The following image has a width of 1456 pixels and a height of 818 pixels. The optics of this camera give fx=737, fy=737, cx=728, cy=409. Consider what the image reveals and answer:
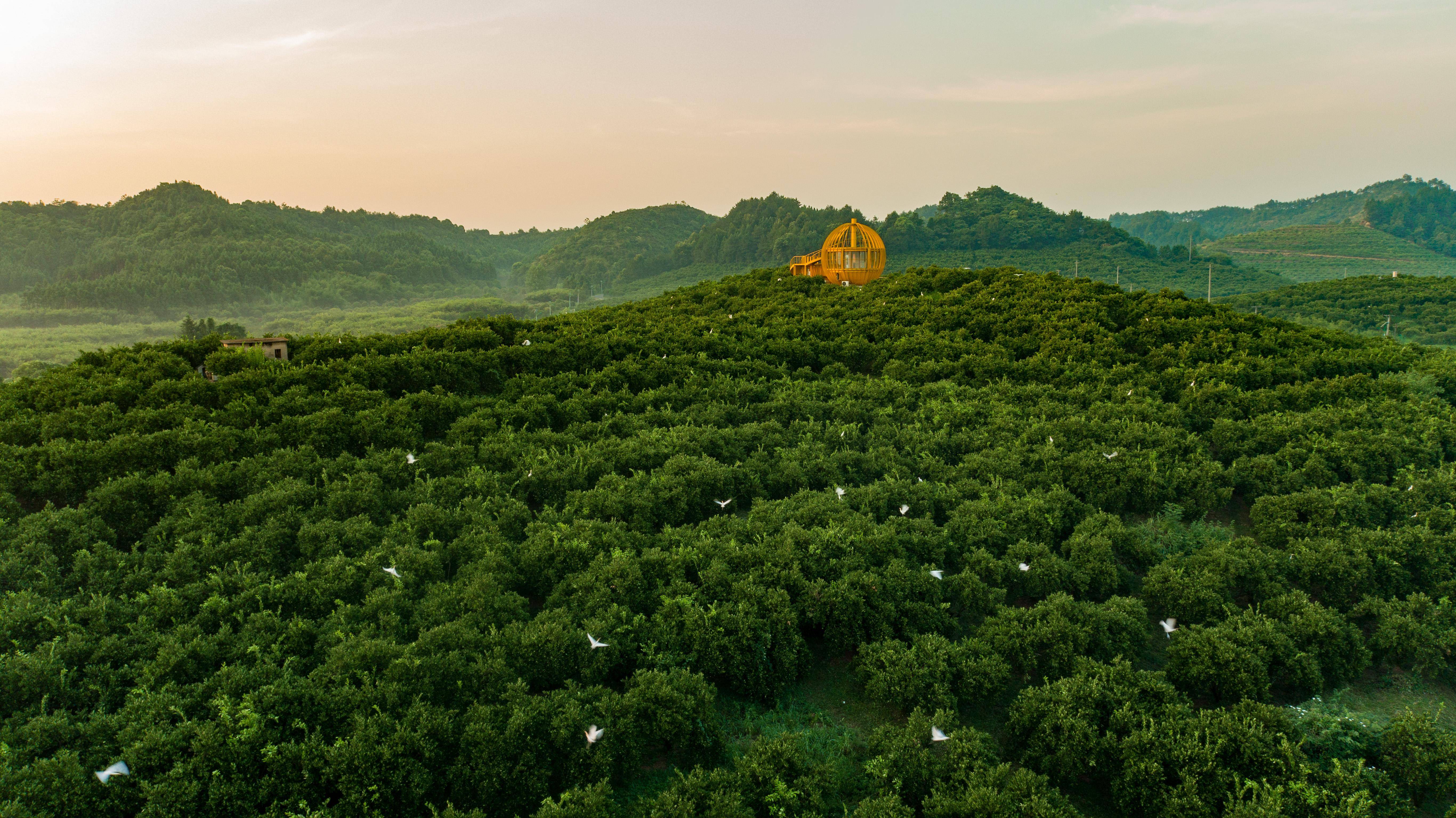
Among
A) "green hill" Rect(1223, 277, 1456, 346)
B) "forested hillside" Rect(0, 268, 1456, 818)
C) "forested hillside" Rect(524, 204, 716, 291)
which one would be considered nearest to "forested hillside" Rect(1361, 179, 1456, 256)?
"green hill" Rect(1223, 277, 1456, 346)

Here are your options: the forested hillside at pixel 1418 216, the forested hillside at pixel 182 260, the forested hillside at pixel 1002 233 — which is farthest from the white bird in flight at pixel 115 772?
the forested hillside at pixel 1418 216

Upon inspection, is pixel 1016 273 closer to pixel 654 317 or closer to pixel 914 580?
pixel 654 317

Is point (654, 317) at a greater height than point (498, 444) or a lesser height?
greater

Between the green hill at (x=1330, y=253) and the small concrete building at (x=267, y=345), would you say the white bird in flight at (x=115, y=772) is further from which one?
the green hill at (x=1330, y=253)

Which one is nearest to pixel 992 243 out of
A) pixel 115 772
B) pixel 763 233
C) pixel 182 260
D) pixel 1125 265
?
pixel 1125 265

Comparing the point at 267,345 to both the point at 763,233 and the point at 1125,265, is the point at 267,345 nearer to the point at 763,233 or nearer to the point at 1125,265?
the point at 1125,265

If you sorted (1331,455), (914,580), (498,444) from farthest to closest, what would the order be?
(1331,455) → (498,444) → (914,580)

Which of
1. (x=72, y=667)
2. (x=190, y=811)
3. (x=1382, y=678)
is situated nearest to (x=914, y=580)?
(x=1382, y=678)
